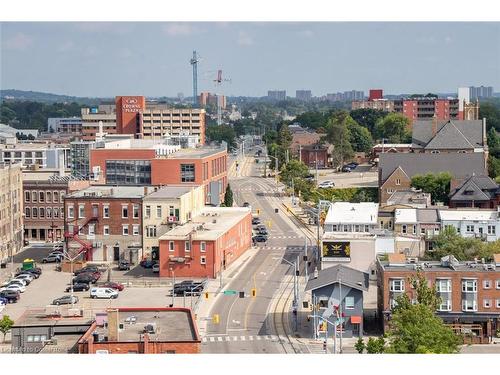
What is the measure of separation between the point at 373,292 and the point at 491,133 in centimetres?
5271

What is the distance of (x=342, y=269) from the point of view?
34375 millimetres

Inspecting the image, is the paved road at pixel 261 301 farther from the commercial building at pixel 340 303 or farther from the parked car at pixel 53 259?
the parked car at pixel 53 259

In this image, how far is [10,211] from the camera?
47656 mm

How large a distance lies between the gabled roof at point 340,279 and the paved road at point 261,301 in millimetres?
1690

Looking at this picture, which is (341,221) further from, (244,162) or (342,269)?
(244,162)

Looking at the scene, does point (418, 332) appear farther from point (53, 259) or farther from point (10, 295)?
point (53, 259)

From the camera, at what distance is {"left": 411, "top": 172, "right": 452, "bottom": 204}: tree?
5706cm

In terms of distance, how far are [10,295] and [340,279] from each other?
37.5ft

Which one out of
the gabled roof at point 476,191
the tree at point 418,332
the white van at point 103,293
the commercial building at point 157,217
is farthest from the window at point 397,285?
the gabled roof at point 476,191

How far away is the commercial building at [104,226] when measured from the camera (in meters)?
44.4

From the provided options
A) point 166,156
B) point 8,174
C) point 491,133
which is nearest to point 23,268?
point 8,174

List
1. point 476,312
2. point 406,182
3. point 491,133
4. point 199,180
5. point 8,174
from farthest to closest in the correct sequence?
point 491,133 < point 406,182 < point 199,180 < point 8,174 < point 476,312

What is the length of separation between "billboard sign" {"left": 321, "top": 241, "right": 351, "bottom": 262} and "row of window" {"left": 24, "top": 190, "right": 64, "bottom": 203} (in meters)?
14.4

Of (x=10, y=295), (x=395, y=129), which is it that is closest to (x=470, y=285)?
(x=10, y=295)
